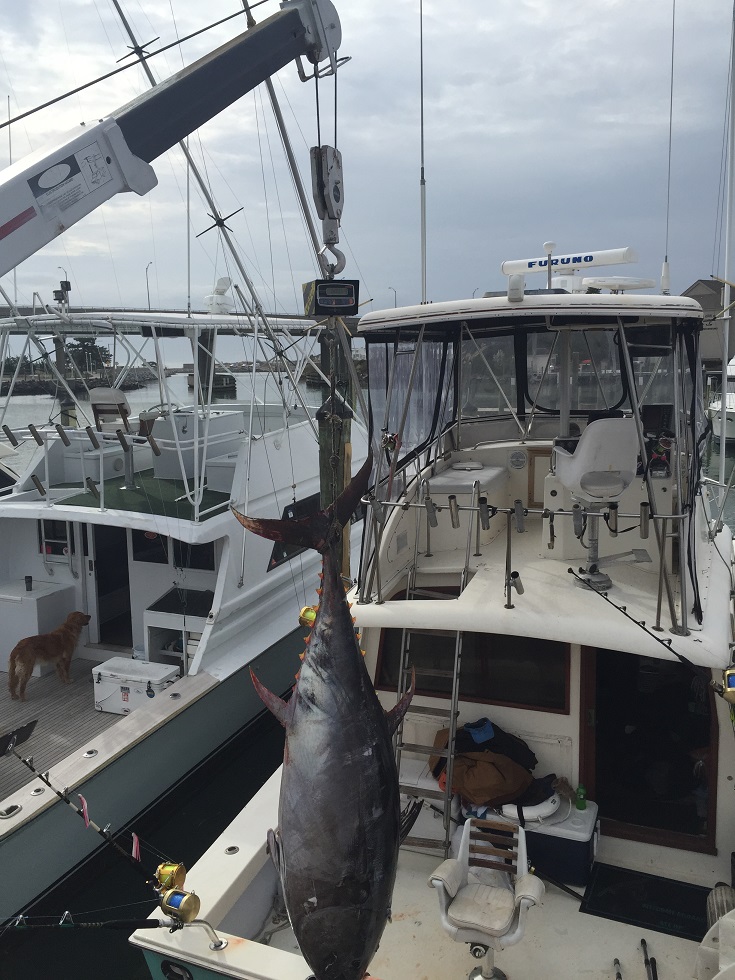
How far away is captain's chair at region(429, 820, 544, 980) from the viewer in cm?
340

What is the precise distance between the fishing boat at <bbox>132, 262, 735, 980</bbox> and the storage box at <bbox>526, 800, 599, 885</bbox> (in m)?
A: 0.01

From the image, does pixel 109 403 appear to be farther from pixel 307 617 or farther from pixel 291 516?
pixel 307 617

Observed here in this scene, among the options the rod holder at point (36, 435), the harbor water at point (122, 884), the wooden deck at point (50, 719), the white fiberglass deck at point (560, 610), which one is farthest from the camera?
the rod holder at point (36, 435)

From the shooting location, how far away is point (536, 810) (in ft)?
13.9

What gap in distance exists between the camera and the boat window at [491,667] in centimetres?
459

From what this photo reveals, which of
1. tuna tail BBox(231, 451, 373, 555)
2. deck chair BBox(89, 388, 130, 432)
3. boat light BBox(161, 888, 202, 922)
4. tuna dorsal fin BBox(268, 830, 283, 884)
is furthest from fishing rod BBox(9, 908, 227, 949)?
deck chair BBox(89, 388, 130, 432)

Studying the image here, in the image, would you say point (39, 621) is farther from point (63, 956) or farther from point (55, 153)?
point (55, 153)

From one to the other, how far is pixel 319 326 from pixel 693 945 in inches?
298

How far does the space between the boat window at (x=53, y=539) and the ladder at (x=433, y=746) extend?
20.0ft

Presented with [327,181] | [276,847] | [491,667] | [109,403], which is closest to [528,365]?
[491,667]

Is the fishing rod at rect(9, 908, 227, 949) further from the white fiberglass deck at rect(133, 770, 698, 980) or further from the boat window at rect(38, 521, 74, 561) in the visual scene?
the boat window at rect(38, 521, 74, 561)

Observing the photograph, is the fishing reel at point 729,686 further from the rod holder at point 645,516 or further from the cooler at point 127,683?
the cooler at point 127,683

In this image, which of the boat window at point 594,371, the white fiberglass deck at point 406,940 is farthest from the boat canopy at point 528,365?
the white fiberglass deck at point 406,940

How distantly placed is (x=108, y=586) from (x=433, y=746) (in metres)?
6.42
